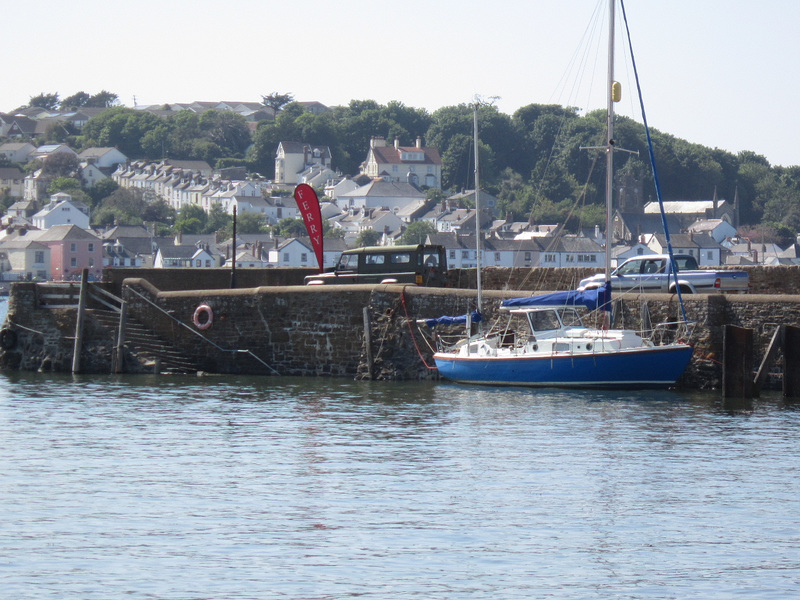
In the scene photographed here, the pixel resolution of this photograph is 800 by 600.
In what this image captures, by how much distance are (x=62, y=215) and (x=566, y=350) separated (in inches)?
6138

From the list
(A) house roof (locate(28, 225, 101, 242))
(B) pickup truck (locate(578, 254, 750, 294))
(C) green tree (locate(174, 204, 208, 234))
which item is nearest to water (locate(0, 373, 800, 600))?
(B) pickup truck (locate(578, 254, 750, 294))

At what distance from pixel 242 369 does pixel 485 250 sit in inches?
4377

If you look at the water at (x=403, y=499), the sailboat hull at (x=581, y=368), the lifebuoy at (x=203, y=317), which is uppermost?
the lifebuoy at (x=203, y=317)

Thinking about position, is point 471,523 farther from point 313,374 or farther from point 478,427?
point 313,374

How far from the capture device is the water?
13391mm

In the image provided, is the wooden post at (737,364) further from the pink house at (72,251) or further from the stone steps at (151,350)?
the pink house at (72,251)

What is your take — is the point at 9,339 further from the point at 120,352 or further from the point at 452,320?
the point at 452,320

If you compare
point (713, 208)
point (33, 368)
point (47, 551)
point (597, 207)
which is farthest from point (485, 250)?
point (47, 551)

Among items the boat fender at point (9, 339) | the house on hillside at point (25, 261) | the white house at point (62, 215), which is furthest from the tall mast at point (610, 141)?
the white house at point (62, 215)

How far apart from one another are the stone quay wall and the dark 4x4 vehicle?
8.28ft

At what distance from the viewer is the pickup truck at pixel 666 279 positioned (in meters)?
Answer: 31.1

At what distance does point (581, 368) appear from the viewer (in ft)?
91.6

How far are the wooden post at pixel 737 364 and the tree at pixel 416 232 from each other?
137 meters

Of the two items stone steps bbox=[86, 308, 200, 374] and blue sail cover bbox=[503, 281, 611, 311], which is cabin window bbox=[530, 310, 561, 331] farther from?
stone steps bbox=[86, 308, 200, 374]
